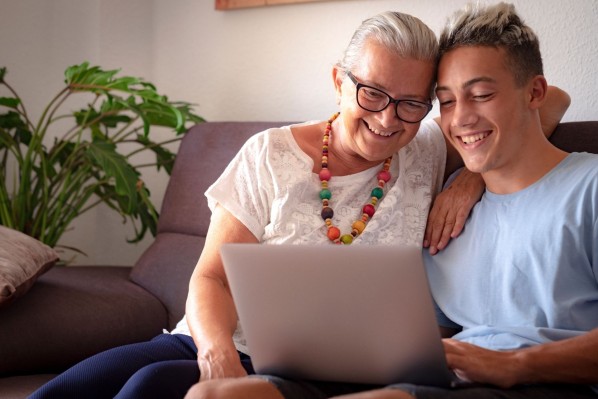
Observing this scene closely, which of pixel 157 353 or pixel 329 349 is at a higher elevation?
pixel 329 349

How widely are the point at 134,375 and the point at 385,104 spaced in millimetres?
713

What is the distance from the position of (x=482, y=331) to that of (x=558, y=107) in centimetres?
55

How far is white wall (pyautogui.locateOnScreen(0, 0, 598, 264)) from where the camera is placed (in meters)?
2.68

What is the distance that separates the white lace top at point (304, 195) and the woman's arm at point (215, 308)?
0.11ft

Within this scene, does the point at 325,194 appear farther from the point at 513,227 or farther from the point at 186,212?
the point at 186,212

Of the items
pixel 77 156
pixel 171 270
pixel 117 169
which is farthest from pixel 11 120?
pixel 171 270

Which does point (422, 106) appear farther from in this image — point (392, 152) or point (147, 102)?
point (147, 102)

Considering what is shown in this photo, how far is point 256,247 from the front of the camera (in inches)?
48.8

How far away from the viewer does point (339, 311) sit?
122 centimetres

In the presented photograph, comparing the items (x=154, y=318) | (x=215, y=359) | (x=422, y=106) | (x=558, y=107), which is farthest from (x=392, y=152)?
(x=154, y=318)

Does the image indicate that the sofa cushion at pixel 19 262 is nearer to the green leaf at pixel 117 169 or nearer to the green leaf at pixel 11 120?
the green leaf at pixel 117 169

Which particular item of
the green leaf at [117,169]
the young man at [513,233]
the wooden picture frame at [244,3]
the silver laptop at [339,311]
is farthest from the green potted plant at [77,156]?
the silver laptop at [339,311]

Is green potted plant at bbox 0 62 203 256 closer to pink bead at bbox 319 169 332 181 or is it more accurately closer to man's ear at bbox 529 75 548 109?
pink bead at bbox 319 169 332 181

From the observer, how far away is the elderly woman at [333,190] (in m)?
1.63
